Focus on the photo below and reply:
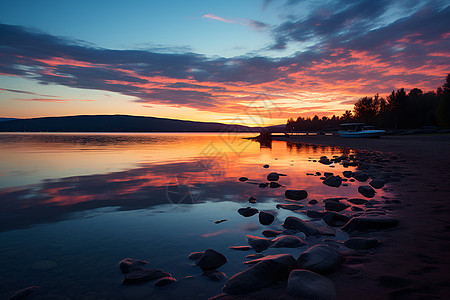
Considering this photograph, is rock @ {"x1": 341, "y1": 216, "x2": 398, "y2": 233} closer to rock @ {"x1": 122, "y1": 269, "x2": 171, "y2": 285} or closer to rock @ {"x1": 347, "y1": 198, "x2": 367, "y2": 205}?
rock @ {"x1": 347, "y1": 198, "x2": 367, "y2": 205}

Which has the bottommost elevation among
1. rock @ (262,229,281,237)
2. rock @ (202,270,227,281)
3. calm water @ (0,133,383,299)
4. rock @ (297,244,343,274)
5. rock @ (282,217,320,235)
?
calm water @ (0,133,383,299)

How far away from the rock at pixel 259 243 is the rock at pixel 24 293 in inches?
135

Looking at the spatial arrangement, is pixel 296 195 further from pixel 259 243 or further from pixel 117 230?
pixel 117 230

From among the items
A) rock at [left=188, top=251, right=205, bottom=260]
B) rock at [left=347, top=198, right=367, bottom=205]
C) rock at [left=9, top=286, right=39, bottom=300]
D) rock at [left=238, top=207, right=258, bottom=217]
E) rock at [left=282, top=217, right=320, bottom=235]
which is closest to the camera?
rock at [left=9, top=286, right=39, bottom=300]

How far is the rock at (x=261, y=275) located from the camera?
9.94ft

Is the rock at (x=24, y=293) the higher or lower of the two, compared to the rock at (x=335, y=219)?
lower

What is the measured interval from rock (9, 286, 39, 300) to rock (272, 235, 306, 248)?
12.5ft

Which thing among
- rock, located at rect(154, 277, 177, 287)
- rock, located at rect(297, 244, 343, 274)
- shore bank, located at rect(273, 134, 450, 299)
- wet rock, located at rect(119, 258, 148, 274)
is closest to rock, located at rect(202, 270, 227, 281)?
rock, located at rect(154, 277, 177, 287)

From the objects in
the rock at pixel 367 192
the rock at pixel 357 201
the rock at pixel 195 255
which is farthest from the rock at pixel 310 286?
the rock at pixel 367 192

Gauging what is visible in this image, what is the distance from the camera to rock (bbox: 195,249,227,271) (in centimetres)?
367

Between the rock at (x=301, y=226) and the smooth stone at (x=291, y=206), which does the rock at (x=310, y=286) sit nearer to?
the rock at (x=301, y=226)

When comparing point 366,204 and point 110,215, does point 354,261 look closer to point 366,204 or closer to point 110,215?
point 366,204

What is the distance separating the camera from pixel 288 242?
14.3ft

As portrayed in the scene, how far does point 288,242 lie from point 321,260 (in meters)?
0.92
